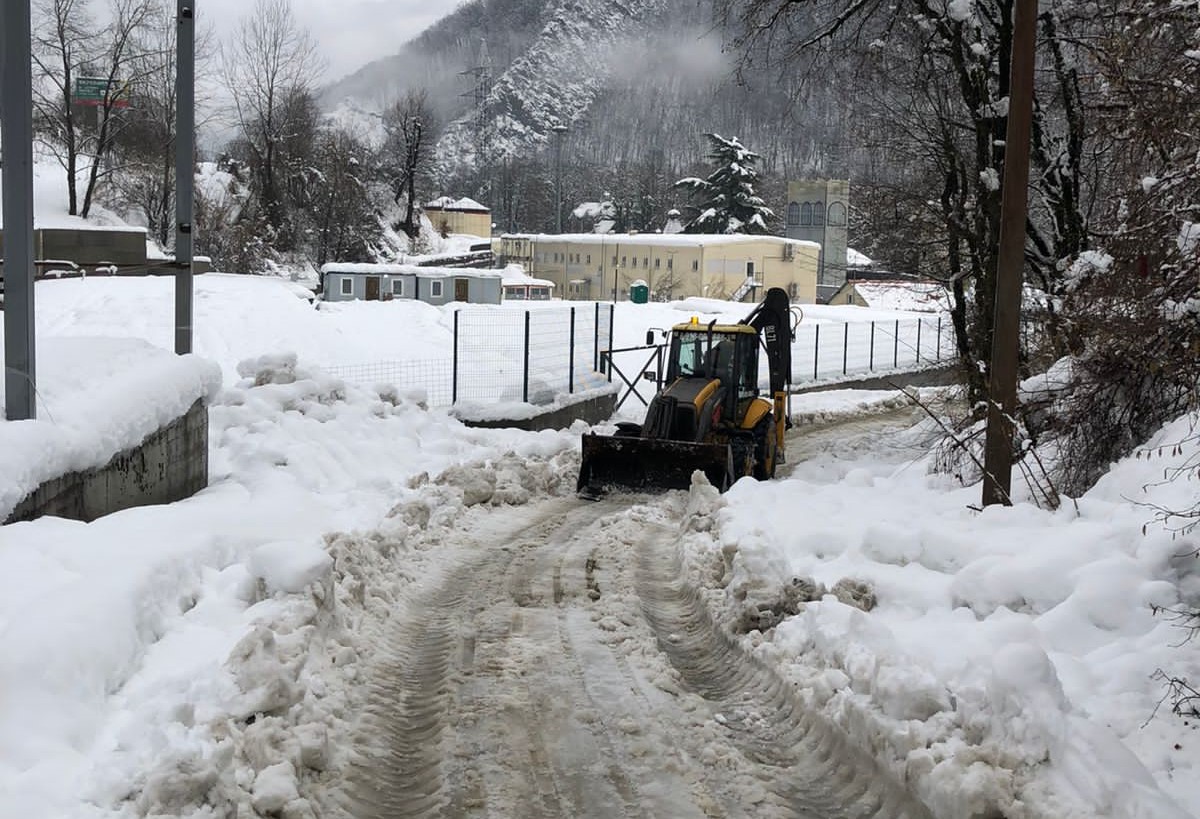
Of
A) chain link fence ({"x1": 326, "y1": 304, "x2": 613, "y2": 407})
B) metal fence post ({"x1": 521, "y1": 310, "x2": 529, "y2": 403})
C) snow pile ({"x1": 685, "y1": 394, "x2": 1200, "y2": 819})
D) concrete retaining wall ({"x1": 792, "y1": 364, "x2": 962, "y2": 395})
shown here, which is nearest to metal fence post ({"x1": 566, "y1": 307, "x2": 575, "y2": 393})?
chain link fence ({"x1": 326, "y1": 304, "x2": 613, "y2": 407})

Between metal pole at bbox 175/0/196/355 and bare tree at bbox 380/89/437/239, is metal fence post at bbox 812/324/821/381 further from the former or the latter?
bare tree at bbox 380/89/437/239

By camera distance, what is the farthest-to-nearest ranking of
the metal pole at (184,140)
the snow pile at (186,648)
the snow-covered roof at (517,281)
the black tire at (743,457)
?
the snow-covered roof at (517,281), the black tire at (743,457), the metal pole at (184,140), the snow pile at (186,648)

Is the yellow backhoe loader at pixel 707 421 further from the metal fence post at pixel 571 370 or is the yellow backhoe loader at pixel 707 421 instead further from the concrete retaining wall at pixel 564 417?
the metal fence post at pixel 571 370

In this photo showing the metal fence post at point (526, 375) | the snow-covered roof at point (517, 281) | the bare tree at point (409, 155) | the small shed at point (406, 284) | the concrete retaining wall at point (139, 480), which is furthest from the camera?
the bare tree at point (409, 155)

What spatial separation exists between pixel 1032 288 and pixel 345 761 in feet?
42.2

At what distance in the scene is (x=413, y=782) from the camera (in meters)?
5.79

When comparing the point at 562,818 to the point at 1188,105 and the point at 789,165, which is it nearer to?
the point at 1188,105

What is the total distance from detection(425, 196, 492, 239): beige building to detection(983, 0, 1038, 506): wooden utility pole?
91.6 meters

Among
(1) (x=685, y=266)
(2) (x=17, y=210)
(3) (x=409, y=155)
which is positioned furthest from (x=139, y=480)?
(3) (x=409, y=155)

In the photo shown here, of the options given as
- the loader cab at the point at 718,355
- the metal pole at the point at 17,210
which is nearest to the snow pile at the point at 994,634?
the metal pole at the point at 17,210

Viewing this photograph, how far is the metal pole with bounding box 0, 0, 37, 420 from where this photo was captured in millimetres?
8539

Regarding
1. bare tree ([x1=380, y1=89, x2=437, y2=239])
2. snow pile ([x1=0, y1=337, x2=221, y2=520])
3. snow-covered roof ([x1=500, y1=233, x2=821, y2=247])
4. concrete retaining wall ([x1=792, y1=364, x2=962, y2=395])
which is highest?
bare tree ([x1=380, y1=89, x2=437, y2=239])

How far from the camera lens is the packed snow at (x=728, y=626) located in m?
4.93

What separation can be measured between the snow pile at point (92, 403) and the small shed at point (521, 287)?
5011cm
